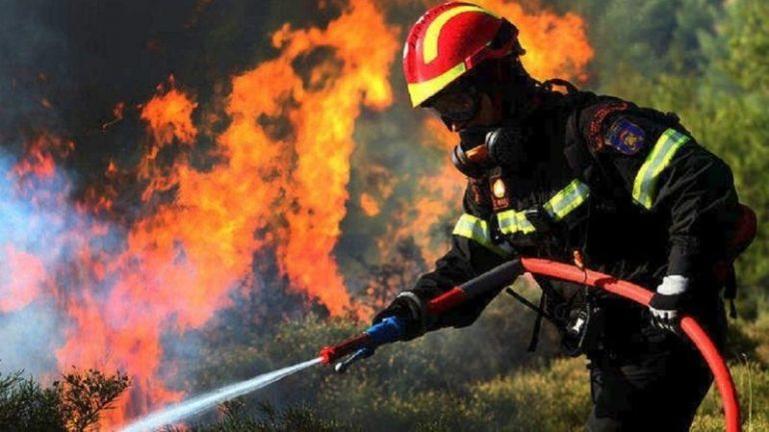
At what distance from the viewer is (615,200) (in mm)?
3619

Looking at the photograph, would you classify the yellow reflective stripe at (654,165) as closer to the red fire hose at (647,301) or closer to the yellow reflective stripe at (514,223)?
the red fire hose at (647,301)

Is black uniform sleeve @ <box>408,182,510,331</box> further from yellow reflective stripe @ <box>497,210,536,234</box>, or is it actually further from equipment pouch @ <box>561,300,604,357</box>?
equipment pouch @ <box>561,300,604,357</box>

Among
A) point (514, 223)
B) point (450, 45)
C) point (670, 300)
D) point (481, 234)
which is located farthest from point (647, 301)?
point (450, 45)

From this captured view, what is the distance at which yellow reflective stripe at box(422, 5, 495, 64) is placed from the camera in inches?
153

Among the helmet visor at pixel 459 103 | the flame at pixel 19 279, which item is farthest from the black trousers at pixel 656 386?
the flame at pixel 19 279

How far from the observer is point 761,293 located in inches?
601

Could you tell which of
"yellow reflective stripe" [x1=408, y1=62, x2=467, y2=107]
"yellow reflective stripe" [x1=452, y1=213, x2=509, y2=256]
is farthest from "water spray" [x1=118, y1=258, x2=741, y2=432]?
"yellow reflective stripe" [x1=408, y1=62, x2=467, y2=107]

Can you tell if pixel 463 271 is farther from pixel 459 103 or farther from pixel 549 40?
pixel 549 40

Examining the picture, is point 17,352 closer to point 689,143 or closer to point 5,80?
point 5,80

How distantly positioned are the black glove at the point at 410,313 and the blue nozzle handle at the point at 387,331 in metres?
0.02

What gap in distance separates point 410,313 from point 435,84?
0.87m

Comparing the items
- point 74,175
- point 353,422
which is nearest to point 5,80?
point 74,175

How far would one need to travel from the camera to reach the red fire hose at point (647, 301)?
327 cm

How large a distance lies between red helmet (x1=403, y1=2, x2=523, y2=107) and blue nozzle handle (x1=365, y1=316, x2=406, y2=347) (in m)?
0.82
